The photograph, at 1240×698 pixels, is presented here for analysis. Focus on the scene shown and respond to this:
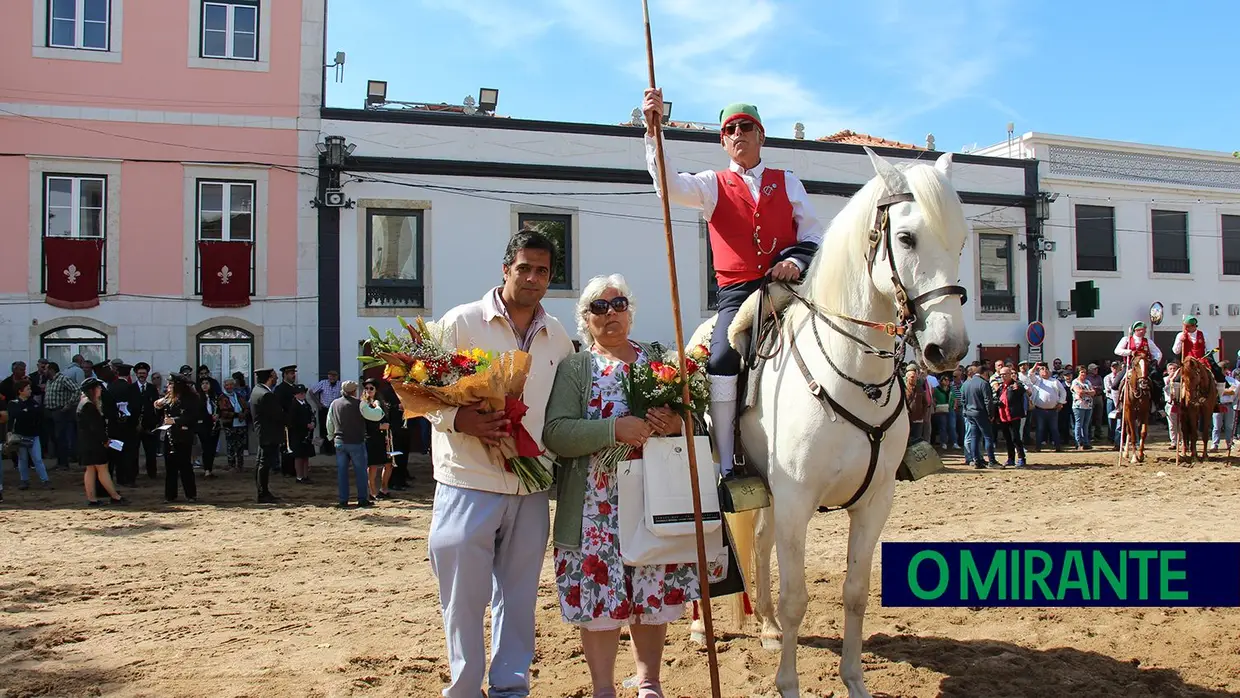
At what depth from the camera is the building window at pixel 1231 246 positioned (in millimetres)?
23547

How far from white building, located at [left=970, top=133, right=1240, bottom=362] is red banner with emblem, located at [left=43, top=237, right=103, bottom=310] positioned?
19.4 m

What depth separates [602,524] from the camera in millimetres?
3545

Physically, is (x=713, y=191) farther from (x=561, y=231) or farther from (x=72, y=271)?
(x=72, y=271)

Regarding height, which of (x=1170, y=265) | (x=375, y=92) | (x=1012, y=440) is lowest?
(x=1012, y=440)

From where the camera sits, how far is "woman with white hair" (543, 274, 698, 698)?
347cm

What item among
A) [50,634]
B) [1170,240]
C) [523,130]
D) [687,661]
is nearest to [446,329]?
[687,661]

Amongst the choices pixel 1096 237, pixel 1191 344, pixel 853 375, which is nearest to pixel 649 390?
pixel 853 375

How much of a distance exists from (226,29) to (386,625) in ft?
50.6

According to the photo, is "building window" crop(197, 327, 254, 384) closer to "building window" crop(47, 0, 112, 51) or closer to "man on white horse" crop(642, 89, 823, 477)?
"building window" crop(47, 0, 112, 51)

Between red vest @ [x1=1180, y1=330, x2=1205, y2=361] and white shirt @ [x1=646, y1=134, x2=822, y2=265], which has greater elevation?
white shirt @ [x1=646, y1=134, x2=822, y2=265]

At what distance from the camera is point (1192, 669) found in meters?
4.20

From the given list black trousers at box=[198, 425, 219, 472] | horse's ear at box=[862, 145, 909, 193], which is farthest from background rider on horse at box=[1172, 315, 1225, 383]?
black trousers at box=[198, 425, 219, 472]

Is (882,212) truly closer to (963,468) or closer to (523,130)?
(963,468)

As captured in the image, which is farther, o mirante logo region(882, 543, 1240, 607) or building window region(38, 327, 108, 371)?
building window region(38, 327, 108, 371)
